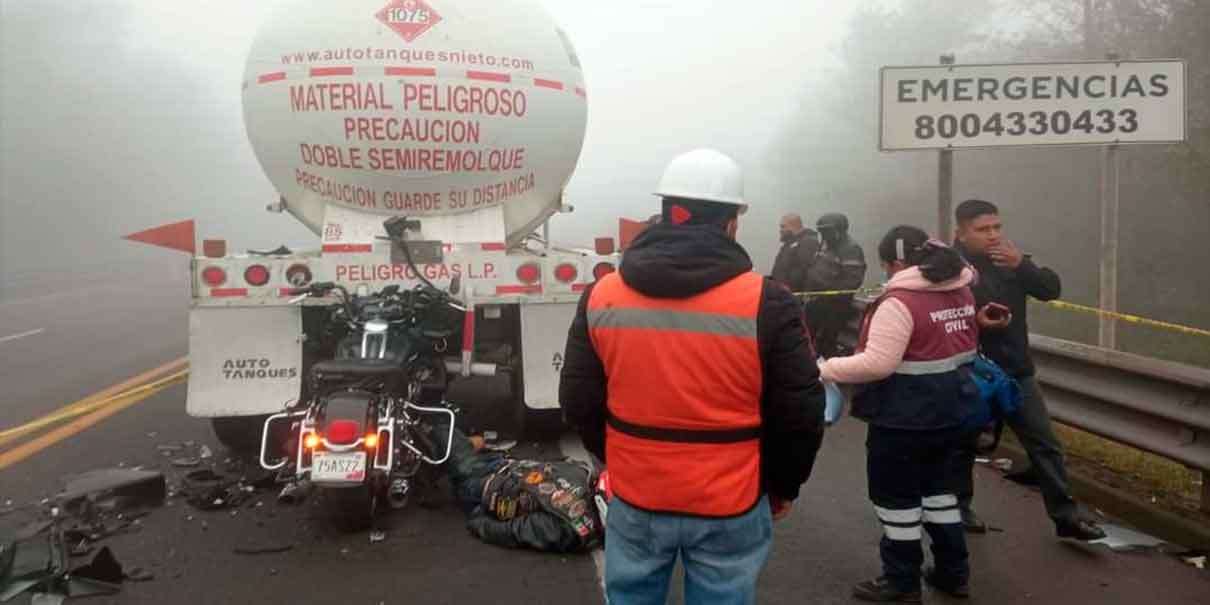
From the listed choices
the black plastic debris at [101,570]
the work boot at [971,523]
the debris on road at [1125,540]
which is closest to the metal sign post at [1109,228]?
the debris on road at [1125,540]

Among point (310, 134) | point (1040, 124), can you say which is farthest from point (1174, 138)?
point (310, 134)

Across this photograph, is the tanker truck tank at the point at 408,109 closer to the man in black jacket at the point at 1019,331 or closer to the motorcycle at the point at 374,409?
the motorcycle at the point at 374,409

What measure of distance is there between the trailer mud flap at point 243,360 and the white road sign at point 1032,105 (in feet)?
13.4

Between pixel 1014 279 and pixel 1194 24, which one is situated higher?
pixel 1194 24

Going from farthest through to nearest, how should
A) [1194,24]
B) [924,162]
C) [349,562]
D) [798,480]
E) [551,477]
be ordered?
1. [924,162]
2. [1194,24]
3. [551,477]
4. [349,562]
5. [798,480]

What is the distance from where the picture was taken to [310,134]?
6.37 m

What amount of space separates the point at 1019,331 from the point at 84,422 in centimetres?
664

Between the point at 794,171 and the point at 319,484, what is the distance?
3531 cm

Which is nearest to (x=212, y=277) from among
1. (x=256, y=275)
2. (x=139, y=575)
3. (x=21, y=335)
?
(x=256, y=275)

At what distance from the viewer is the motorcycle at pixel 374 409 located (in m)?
4.76

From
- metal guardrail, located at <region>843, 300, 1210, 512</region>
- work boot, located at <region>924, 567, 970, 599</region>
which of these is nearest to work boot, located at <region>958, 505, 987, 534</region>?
work boot, located at <region>924, 567, 970, 599</region>

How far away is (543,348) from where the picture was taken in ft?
21.4

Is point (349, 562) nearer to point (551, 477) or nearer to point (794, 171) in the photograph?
point (551, 477)

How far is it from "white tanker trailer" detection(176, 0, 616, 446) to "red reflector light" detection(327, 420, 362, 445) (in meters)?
1.15
